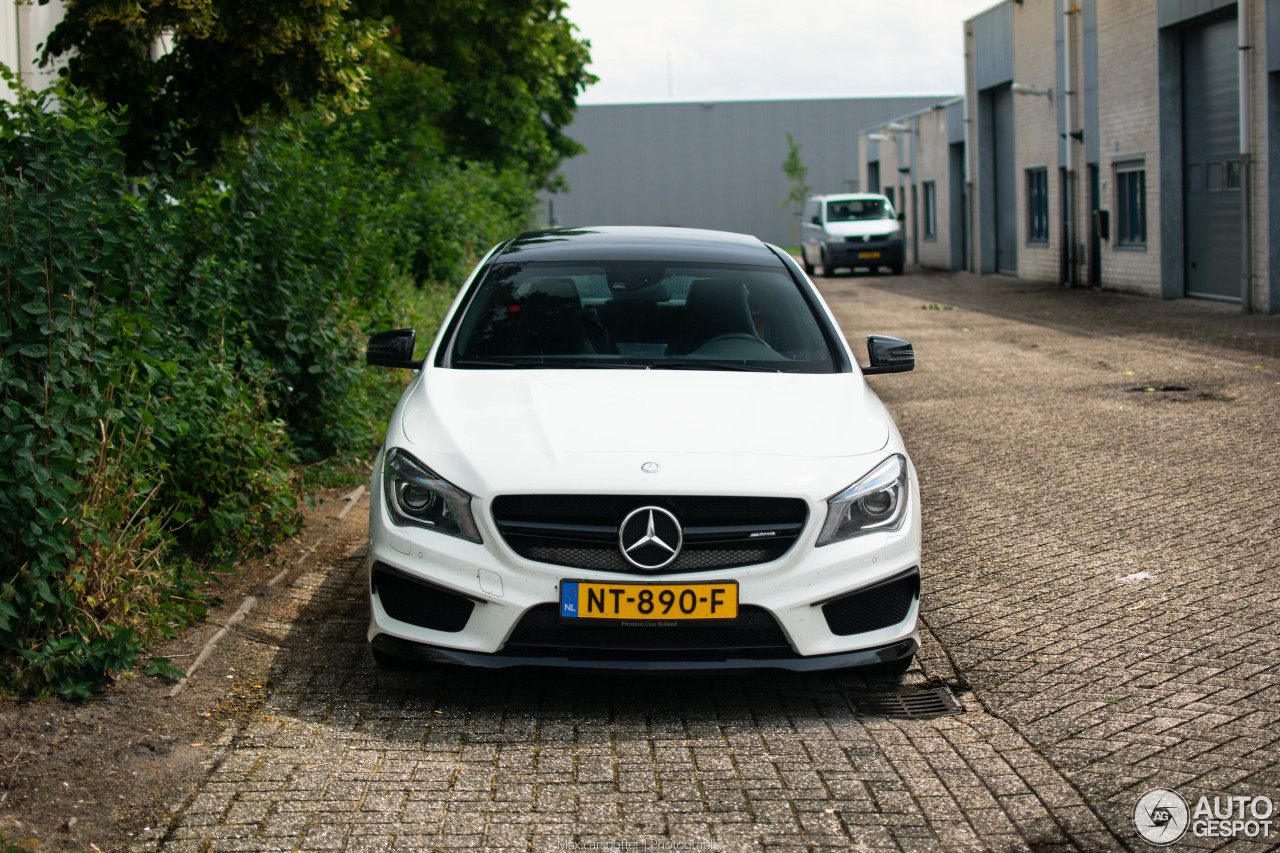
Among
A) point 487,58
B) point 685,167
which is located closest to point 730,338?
point 487,58

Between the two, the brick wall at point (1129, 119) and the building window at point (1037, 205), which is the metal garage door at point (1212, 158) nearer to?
the brick wall at point (1129, 119)

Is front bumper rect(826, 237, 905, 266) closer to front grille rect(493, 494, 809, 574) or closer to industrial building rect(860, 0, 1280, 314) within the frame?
industrial building rect(860, 0, 1280, 314)

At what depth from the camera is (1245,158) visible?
1822 cm

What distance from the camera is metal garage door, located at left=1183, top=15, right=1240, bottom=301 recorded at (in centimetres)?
1984

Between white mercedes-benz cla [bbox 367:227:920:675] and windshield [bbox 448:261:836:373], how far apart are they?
1.29 feet

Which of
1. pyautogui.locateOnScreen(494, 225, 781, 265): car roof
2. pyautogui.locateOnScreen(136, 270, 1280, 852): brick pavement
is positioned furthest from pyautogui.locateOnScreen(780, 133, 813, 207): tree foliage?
pyautogui.locateOnScreen(494, 225, 781, 265): car roof

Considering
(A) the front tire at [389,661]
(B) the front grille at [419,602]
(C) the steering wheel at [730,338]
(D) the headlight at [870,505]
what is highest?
(C) the steering wheel at [730,338]

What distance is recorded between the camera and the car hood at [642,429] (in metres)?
3.98

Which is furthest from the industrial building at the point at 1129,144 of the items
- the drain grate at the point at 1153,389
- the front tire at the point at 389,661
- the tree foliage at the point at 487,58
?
the front tire at the point at 389,661

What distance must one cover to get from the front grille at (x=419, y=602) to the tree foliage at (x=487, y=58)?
16.4m

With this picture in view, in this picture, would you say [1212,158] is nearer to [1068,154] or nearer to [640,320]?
[1068,154]

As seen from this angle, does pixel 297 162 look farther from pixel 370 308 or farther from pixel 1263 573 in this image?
pixel 1263 573

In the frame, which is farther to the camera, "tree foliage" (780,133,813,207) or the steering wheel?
"tree foliage" (780,133,813,207)

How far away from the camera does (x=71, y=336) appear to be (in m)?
4.25
